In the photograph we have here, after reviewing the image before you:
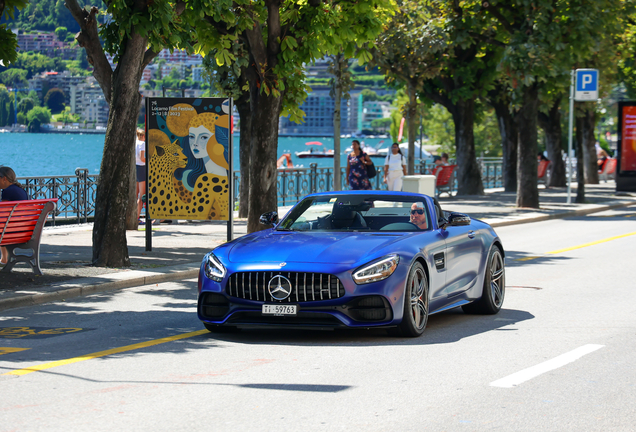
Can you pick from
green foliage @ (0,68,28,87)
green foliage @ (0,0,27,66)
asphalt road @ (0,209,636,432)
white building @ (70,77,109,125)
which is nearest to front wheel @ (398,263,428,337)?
asphalt road @ (0,209,636,432)

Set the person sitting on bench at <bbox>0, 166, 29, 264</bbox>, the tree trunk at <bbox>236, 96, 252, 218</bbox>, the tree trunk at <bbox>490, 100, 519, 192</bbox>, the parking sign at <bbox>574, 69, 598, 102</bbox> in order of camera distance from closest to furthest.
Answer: the person sitting on bench at <bbox>0, 166, 29, 264</bbox> < the tree trunk at <bbox>236, 96, 252, 218</bbox> < the parking sign at <bbox>574, 69, 598, 102</bbox> < the tree trunk at <bbox>490, 100, 519, 192</bbox>

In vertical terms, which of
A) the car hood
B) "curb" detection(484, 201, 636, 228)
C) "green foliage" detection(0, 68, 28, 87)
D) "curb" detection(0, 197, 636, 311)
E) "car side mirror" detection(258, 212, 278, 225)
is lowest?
"curb" detection(484, 201, 636, 228)

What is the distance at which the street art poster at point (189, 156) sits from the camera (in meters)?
15.4

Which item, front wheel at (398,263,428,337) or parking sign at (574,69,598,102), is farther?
parking sign at (574,69,598,102)

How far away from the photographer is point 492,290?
33.3 feet

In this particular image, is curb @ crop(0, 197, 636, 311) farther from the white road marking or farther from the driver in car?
the white road marking

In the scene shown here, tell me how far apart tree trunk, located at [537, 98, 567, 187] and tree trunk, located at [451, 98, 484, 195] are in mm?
7505

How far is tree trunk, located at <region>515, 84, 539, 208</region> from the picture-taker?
28.0m

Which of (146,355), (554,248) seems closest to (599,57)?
(554,248)

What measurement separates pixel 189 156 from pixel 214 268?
Result: 23.8 feet

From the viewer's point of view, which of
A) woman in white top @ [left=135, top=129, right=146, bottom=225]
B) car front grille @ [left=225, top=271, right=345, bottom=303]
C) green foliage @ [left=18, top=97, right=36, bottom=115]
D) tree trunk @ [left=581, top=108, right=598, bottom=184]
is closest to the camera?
car front grille @ [left=225, top=271, right=345, bottom=303]

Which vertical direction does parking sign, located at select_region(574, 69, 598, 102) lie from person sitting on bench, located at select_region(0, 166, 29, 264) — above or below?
above

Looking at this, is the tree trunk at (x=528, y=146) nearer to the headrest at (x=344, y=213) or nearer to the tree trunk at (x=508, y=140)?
the tree trunk at (x=508, y=140)

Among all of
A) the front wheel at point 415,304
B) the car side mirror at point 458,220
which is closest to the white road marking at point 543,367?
the front wheel at point 415,304
